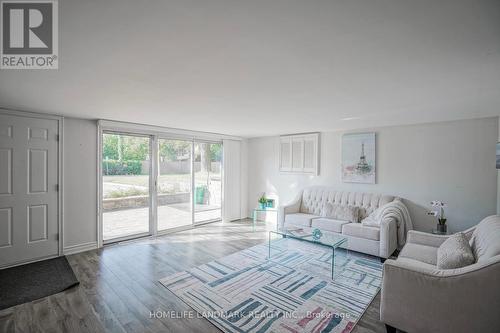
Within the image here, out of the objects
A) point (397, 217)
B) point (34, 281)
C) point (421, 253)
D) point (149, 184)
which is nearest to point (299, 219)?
point (397, 217)

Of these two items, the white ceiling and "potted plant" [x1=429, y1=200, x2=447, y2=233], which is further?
"potted plant" [x1=429, y1=200, x2=447, y2=233]

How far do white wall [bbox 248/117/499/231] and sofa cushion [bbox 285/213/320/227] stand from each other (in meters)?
1.00

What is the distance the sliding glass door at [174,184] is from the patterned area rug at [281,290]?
203 centimetres

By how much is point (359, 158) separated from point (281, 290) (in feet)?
10.4

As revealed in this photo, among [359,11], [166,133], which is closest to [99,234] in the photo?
[166,133]

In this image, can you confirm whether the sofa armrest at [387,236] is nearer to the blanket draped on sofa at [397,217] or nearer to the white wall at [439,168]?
the blanket draped on sofa at [397,217]

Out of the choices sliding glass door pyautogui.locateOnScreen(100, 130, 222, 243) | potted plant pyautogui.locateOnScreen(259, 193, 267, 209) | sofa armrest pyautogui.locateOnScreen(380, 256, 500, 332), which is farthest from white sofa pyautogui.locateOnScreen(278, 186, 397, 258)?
sliding glass door pyautogui.locateOnScreen(100, 130, 222, 243)

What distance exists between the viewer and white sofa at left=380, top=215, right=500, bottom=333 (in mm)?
1677

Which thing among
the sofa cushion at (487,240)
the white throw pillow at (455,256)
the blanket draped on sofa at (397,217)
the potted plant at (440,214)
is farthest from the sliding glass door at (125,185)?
the potted plant at (440,214)

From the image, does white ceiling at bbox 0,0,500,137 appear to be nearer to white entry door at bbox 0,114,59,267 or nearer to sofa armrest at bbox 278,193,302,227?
white entry door at bbox 0,114,59,267

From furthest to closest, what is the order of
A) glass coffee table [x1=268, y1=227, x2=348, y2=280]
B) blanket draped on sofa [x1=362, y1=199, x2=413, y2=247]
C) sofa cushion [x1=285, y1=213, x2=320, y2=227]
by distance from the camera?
1. sofa cushion [x1=285, y1=213, x2=320, y2=227]
2. blanket draped on sofa [x1=362, y1=199, x2=413, y2=247]
3. glass coffee table [x1=268, y1=227, x2=348, y2=280]

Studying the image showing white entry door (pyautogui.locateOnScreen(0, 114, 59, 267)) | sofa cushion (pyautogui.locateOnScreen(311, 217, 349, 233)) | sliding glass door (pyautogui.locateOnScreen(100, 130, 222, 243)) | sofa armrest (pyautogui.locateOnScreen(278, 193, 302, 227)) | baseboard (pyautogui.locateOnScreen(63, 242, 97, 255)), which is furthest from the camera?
sofa armrest (pyautogui.locateOnScreen(278, 193, 302, 227))

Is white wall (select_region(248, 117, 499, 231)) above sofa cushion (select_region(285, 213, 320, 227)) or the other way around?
above

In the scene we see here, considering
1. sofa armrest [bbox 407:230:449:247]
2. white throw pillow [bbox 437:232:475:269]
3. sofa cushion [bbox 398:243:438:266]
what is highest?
white throw pillow [bbox 437:232:475:269]
